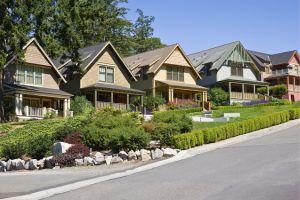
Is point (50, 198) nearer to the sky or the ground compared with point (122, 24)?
nearer to the ground

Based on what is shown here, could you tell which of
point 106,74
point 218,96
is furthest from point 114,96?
point 218,96

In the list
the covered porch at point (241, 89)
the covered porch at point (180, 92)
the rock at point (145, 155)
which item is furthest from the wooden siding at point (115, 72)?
the rock at point (145, 155)

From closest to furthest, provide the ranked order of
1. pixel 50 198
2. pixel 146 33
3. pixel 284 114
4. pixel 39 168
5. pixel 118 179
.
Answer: pixel 50 198, pixel 118 179, pixel 39 168, pixel 284 114, pixel 146 33

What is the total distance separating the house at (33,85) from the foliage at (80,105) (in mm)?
645

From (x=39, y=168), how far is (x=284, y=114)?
56.7 ft

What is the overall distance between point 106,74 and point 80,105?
6193 mm

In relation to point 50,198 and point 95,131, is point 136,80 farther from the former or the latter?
point 50,198

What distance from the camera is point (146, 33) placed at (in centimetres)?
8406

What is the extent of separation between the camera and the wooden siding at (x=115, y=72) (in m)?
46.4

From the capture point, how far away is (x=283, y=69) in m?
71.8

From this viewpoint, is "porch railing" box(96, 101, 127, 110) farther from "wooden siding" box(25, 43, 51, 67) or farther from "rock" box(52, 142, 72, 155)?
"rock" box(52, 142, 72, 155)

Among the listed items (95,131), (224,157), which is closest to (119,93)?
(95,131)

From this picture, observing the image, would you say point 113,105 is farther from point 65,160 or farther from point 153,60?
point 65,160

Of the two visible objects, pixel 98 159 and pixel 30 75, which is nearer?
pixel 98 159
